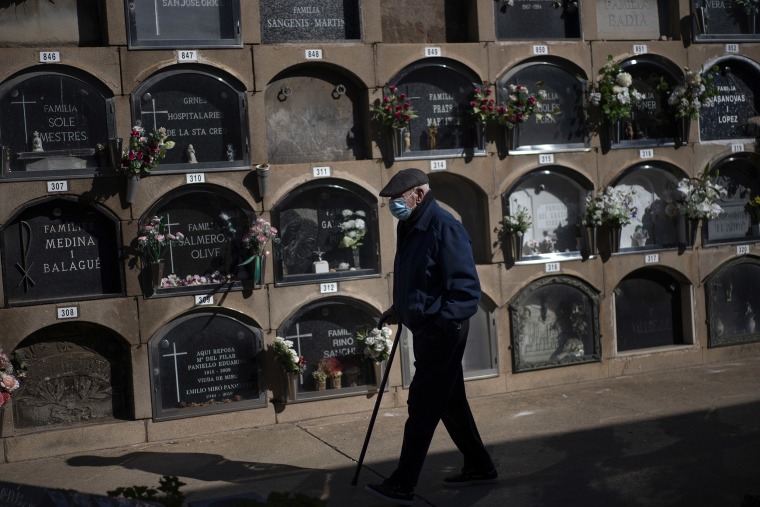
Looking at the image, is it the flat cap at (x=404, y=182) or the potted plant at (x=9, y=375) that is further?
the potted plant at (x=9, y=375)

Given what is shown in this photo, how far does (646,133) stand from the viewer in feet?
25.9

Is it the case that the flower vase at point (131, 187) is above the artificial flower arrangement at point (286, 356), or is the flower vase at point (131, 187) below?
above

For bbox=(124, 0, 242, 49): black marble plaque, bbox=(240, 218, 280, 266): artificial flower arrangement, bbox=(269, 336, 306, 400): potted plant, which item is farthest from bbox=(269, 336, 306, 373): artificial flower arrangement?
bbox=(124, 0, 242, 49): black marble plaque

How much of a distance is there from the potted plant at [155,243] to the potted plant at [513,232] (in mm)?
2594

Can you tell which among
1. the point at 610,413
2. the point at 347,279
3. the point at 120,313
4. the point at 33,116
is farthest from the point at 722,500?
the point at 33,116

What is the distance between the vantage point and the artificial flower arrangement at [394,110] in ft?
22.2

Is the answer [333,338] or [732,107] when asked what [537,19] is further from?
[333,338]

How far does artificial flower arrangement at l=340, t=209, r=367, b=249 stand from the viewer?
6.82 m

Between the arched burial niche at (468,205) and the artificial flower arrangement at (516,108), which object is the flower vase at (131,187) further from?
the artificial flower arrangement at (516,108)

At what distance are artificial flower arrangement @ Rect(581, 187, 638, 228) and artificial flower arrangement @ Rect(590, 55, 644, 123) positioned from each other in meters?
0.63

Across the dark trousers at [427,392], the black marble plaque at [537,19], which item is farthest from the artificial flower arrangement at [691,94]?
the dark trousers at [427,392]

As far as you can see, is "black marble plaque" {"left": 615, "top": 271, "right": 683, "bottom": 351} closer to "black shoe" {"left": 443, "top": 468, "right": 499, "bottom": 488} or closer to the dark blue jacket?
"black shoe" {"left": 443, "top": 468, "right": 499, "bottom": 488}

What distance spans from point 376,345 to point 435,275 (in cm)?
225

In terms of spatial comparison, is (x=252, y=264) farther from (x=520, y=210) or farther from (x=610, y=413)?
(x=610, y=413)
